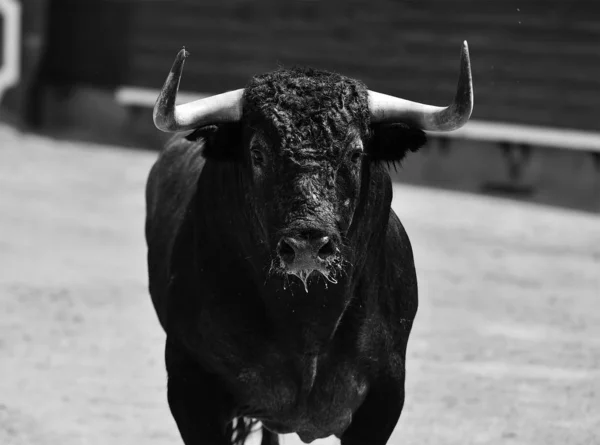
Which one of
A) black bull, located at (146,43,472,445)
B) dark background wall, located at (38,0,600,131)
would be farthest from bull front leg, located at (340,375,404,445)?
dark background wall, located at (38,0,600,131)

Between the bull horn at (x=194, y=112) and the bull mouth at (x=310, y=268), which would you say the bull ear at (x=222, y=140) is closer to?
the bull horn at (x=194, y=112)

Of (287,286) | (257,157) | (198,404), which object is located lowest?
(198,404)

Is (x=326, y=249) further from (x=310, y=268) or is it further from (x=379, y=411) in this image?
(x=379, y=411)

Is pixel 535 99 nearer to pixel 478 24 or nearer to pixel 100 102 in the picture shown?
pixel 478 24

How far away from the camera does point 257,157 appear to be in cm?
323

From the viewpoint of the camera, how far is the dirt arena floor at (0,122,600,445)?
16.3 ft

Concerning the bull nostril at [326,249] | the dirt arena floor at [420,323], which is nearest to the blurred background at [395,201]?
the dirt arena floor at [420,323]

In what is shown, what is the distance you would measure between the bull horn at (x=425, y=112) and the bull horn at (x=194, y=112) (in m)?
0.37

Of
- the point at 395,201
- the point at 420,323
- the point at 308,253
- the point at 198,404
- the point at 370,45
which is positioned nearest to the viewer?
the point at 308,253

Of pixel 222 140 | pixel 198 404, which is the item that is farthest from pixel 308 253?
pixel 198 404

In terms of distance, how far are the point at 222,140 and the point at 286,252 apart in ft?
1.87

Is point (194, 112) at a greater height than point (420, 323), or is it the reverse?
point (194, 112)

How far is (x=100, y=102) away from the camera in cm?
1565

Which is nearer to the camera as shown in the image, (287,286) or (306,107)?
(306,107)
